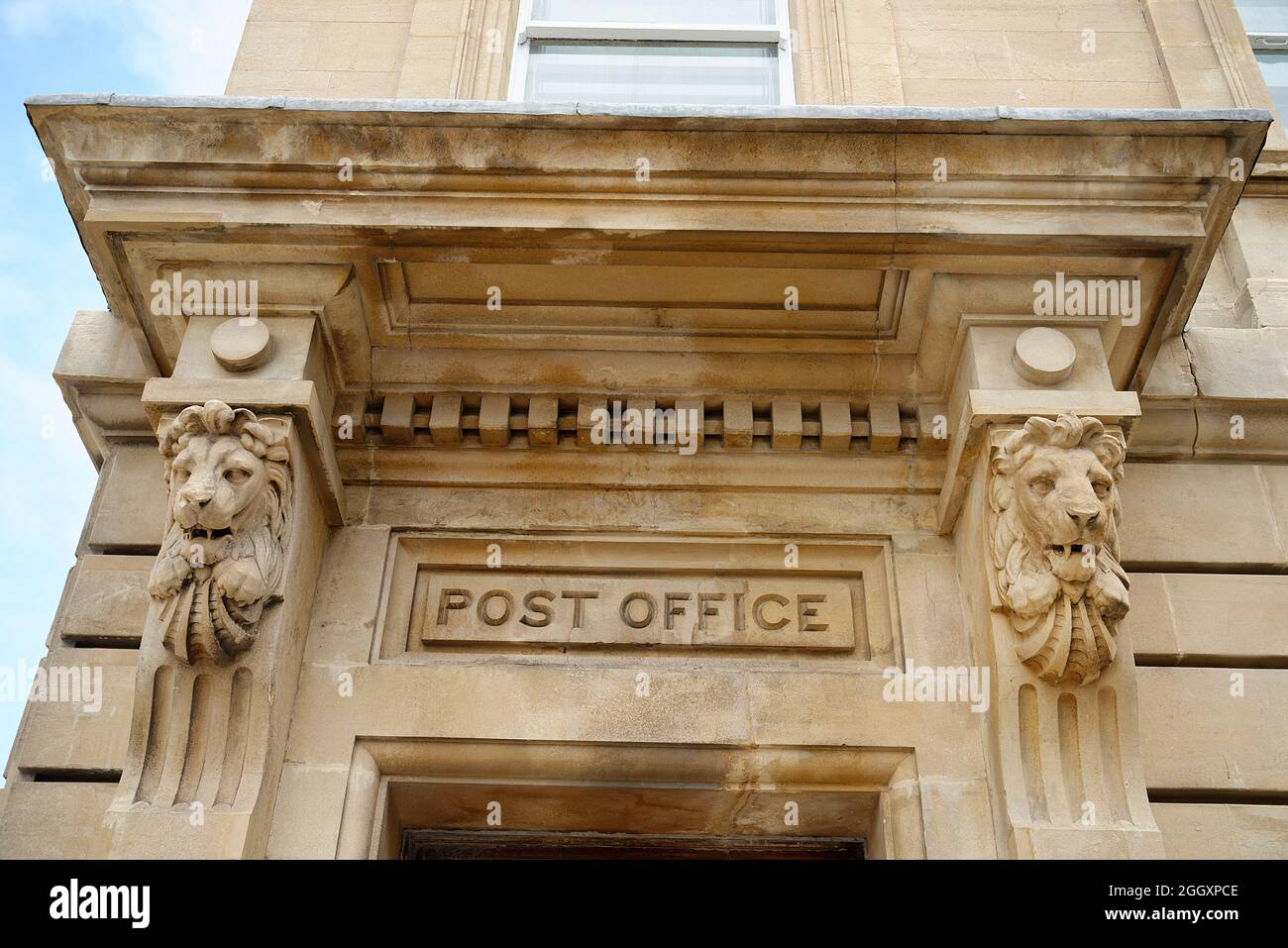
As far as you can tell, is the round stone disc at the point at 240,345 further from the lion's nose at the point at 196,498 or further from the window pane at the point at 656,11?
the window pane at the point at 656,11

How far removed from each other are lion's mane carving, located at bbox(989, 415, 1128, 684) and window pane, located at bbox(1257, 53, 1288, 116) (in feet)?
14.8

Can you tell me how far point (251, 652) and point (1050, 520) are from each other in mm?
3309

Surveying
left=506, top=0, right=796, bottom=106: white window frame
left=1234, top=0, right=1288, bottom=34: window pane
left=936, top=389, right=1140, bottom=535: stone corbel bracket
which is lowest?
left=936, top=389, right=1140, bottom=535: stone corbel bracket

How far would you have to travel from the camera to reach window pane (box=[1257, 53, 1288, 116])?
8836mm

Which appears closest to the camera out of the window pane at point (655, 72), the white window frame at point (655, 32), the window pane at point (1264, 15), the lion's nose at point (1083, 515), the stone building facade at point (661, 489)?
the lion's nose at point (1083, 515)

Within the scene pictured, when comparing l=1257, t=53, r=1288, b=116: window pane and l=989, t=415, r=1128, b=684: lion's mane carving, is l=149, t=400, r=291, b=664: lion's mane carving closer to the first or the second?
l=989, t=415, r=1128, b=684: lion's mane carving

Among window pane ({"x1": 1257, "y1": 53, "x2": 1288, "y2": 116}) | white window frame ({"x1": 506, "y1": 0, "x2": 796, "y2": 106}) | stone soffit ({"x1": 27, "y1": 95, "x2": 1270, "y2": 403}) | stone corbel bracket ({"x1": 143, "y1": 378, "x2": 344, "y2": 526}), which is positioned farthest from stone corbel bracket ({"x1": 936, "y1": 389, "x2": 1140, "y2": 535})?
window pane ({"x1": 1257, "y1": 53, "x2": 1288, "y2": 116})

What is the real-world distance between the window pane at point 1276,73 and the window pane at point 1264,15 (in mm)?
233

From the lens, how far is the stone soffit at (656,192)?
6.02 meters

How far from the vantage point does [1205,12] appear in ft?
28.1

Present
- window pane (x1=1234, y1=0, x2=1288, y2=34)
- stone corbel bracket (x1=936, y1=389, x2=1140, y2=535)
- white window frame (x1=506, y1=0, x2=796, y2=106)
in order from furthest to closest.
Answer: window pane (x1=1234, y1=0, x2=1288, y2=34)
white window frame (x1=506, y1=0, x2=796, y2=106)
stone corbel bracket (x1=936, y1=389, x2=1140, y2=535)

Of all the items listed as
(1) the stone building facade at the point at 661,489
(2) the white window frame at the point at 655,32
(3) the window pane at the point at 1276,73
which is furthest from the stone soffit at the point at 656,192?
(3) the window pane at the point at 1276,73
